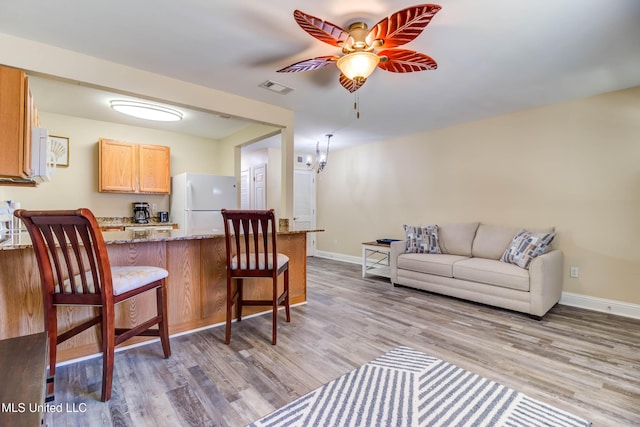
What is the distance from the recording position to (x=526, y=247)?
3.21 meters

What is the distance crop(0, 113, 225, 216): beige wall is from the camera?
13.0 feet

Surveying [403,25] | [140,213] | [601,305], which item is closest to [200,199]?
[140,213]

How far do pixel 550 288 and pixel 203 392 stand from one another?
336cm

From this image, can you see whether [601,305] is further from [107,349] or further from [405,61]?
[107,349]

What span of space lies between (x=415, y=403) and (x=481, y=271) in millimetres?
2105

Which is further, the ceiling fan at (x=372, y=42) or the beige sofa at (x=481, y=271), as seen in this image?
the beige sofa at (x=481, y=271)

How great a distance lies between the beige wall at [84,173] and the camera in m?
3.96

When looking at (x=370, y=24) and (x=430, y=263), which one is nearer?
(x=370, y=24)

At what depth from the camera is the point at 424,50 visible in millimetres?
2371

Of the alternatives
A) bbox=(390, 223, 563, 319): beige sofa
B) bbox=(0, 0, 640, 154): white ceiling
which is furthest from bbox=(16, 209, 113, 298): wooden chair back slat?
bbox=(390, 223, 563, 319): beige sofa

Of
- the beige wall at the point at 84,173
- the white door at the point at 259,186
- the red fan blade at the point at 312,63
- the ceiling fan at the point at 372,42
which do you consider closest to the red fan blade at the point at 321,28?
the ceiling fan at the point at 372,42

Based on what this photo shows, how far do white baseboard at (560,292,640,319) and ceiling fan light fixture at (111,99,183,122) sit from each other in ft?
17.3

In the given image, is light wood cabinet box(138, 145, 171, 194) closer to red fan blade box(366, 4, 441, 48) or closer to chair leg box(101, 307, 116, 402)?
chair leg box(101, 307, 116, 402)

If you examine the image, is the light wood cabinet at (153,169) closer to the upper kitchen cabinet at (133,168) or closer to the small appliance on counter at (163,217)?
the upper kitchen cabinet at (133,168)
